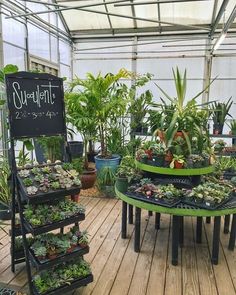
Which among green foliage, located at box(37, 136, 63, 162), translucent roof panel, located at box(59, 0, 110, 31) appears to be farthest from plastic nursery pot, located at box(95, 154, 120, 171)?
translucent roof panel, located at box(59, 0, 110, 31)

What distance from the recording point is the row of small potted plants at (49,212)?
5.89ft

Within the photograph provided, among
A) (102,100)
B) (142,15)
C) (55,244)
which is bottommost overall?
(55,244)

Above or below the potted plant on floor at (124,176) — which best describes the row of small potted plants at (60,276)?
below

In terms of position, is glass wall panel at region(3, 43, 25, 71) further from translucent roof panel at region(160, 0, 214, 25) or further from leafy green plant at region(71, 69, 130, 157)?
translucent roof panel at region(160, 0, 214, 25)

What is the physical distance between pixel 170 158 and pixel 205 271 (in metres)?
1.00

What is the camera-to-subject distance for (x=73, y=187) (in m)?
1.92

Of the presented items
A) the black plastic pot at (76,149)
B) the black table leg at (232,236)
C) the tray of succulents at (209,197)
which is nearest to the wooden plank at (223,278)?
the black table leg at (232,236)

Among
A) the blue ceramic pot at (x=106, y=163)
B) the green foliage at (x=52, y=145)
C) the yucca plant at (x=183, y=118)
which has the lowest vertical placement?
the blue ceramic pot at (x=106, y=163)

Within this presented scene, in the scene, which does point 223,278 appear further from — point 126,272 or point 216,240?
point 126,272

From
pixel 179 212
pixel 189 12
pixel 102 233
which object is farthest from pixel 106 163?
pixel 189 12

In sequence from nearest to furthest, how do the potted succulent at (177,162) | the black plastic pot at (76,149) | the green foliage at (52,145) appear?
the potted succulent at (177,162)
the green foliage at (52,145)
the black plastic pot at (76,149)

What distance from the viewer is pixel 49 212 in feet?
6.10

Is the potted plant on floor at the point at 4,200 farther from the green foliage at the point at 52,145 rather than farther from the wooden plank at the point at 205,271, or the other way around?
the wooden plank at the point at 205,271

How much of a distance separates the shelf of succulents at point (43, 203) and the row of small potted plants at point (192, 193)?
2.45ft
